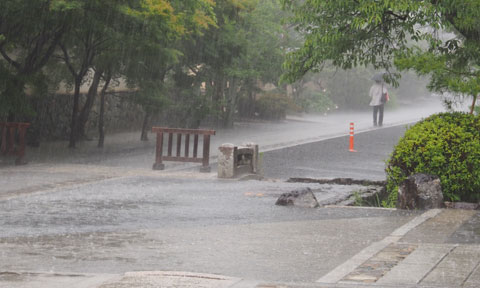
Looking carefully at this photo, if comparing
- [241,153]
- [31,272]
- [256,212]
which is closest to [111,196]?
[256,212]

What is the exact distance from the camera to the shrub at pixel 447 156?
12.0m

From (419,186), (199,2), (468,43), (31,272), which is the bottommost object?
(31,272)

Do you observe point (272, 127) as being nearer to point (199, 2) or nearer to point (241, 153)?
point (199, 2)

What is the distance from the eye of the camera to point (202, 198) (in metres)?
13.0

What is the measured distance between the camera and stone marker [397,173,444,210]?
11.4 m

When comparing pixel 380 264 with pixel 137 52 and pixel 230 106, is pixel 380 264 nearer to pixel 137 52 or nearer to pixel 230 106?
pixel 137 52

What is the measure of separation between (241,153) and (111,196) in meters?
4.67

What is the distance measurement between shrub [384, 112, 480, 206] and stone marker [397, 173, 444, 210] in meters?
0.63

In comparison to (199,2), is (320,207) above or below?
below

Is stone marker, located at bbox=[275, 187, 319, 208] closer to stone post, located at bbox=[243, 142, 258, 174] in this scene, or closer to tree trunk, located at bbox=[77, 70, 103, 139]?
stone post, located at bbox=[243, 142, 258, 174]

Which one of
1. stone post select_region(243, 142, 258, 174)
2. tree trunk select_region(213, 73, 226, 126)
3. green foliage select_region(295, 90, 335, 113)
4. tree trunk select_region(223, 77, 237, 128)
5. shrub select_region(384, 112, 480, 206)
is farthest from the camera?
green foliage select_region(295, 90, 335, 113)

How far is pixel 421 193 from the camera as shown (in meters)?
11.4

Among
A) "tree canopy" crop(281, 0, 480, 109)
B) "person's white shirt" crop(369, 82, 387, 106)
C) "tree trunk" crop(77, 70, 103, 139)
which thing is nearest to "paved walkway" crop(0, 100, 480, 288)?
"tree canopy" crop(281, 0, 480, 109)

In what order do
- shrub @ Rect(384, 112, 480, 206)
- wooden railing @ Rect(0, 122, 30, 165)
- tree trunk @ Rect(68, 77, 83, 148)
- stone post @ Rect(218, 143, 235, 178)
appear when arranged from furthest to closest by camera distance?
tree trunk @ Rect(68, 77, 83, 148) < wooden railing @ Rect(0, 122, 30, 165) < stone post @ Rect(218, 143, 235, 178) < shrub @ Rect(384, 112, 480, 206)
